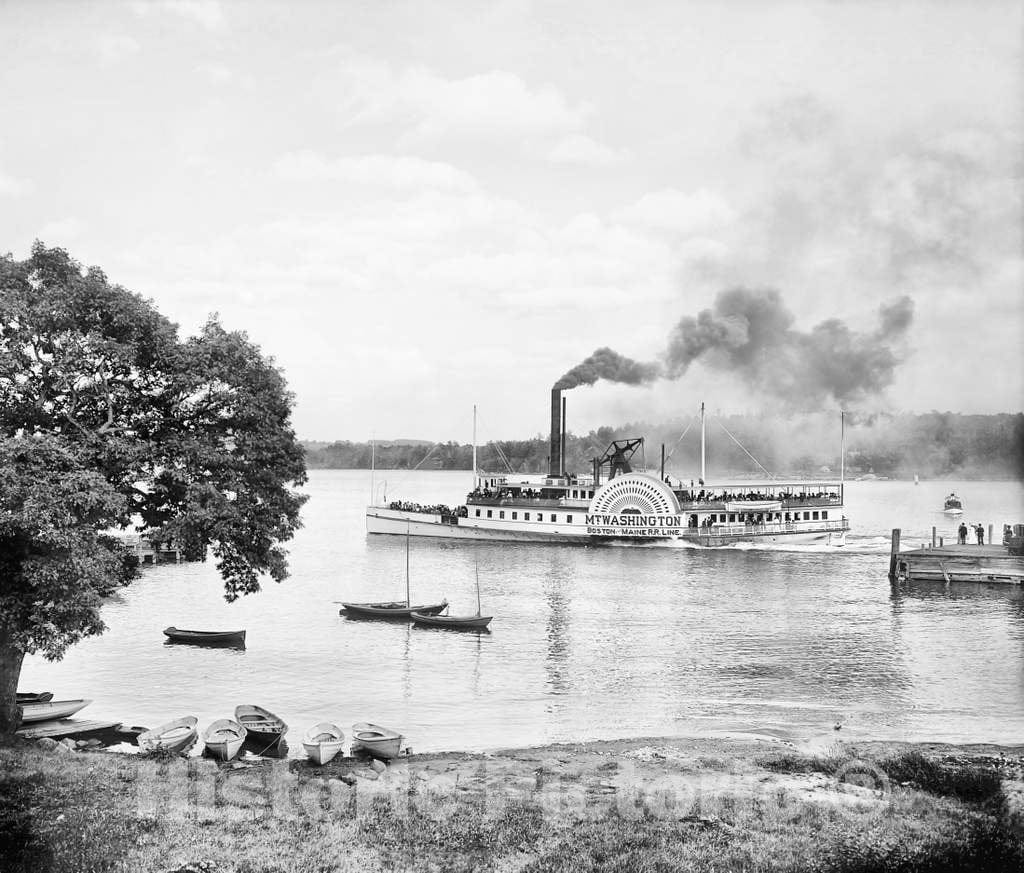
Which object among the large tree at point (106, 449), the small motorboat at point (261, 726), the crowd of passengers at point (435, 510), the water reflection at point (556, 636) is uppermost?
the large tree at point (106, 449)

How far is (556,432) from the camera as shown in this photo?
91000mm

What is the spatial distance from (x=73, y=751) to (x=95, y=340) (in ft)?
30.3

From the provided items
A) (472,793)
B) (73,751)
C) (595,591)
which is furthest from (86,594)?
(595,591)

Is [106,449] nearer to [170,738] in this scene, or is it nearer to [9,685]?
[9,685]

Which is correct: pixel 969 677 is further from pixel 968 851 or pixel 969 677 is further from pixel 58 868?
pixel 58 868

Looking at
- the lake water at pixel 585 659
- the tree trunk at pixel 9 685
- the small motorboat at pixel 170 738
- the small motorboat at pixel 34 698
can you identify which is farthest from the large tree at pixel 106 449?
the lake water at pixel 585 659

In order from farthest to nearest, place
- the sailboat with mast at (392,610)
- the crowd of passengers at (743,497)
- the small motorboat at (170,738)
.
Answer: the crowd of passengers at (743,497) → the sailboat with mast at (392,610) → the small motorboat at (170,738)

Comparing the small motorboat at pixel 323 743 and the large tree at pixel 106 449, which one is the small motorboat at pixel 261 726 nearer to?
the small motorboat at pixel 323 743

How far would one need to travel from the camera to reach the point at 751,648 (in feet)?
129

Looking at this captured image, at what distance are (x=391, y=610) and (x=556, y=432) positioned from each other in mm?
48706

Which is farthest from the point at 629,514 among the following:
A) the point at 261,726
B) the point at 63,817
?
the point at 63,817

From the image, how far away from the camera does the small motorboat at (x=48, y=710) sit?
77.0 feet

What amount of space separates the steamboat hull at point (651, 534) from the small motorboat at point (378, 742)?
191ft

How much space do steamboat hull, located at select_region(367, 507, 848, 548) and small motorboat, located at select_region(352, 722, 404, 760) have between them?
5829cm
